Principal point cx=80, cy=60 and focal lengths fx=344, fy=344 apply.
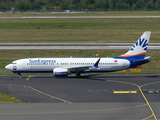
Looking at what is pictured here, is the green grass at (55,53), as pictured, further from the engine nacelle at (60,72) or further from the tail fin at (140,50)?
the engine nacelle at (60,72)

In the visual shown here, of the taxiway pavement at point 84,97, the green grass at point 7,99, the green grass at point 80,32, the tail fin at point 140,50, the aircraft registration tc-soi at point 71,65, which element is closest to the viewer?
the taxiway pavement at point 84,97

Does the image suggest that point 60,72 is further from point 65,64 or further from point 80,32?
point 80,32

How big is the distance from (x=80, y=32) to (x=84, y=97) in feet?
229

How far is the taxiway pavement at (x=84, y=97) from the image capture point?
36375 millimetres

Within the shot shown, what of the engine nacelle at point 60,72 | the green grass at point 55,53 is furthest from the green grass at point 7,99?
the green grass at point 55,53

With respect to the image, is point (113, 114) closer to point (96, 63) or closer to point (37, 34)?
point (96, 63)

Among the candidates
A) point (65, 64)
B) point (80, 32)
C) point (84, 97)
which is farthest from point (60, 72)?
point (80, 32)

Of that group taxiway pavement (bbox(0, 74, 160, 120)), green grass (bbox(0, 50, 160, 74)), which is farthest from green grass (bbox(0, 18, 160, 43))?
taxiway pavement (bbox(0, 74, 160, 120))

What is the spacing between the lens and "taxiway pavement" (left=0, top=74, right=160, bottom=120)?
36.4 meters

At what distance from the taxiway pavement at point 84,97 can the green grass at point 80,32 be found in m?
37.9

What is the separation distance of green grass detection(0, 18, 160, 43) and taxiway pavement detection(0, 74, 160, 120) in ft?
124

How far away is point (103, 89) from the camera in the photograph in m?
50.0

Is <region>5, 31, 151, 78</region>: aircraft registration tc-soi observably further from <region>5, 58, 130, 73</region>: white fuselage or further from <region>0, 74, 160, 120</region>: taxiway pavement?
<region>0, 74, 160, 120</region>: taxiway pavement

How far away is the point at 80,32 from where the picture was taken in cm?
11344
